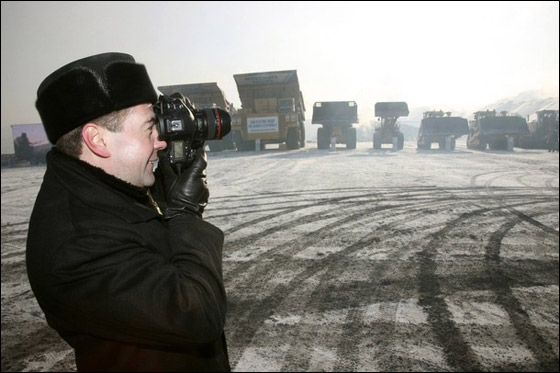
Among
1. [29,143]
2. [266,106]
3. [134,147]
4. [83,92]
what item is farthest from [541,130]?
[29,143]

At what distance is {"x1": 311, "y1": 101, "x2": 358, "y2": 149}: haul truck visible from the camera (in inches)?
824

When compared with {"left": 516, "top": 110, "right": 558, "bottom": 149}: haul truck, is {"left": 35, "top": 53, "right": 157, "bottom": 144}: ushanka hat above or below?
below

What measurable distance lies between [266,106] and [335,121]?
480 centimetres

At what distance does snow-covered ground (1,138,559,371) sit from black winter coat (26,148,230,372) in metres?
1.73

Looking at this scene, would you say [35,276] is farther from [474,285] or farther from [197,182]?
[474,285]

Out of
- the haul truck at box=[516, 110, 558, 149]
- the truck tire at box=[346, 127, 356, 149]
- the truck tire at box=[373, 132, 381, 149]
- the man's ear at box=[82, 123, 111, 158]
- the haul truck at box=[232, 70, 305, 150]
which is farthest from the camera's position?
the truck tire at box=[373, 132, 381, 149]

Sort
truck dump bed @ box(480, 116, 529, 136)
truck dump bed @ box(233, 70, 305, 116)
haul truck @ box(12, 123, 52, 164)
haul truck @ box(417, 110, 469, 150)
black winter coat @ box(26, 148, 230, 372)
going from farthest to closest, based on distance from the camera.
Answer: haul truck @ box(417, 110, 469, 150) → truck dump bed @ box(480, 116, 529, 136) → haul truck @ box(12, 123, 52, 164) → truck dump bed @ box(233, 70, 305, 116) → black winter coat @ box(26, 148, 230, 372)

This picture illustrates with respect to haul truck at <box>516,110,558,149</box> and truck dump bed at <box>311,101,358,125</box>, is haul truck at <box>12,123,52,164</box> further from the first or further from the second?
haul truck at <box>516,110,558,149</box>

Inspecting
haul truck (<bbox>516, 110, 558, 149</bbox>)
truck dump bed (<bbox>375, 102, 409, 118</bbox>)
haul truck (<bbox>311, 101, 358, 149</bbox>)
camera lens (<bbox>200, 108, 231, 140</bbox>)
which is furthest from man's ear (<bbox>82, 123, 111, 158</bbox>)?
haul truck (<bbox>516, 110, 558, 149</bbox>)

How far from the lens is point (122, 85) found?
112 cm

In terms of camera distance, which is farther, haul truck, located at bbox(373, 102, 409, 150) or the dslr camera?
haul truck, located at bbox(373, 102, 409, 150)

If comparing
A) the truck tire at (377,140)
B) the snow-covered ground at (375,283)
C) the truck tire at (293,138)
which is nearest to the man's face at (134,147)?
the snow-covered ground at (375,283)

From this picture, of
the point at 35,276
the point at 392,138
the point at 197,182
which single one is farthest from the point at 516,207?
the point at 392,138

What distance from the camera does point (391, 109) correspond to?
21.6 metres
